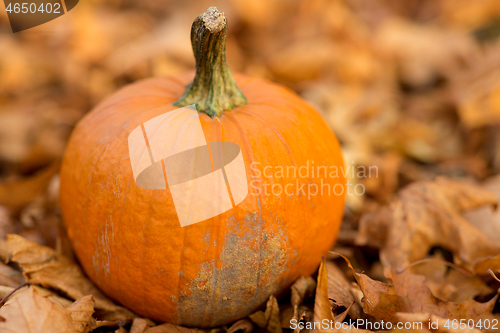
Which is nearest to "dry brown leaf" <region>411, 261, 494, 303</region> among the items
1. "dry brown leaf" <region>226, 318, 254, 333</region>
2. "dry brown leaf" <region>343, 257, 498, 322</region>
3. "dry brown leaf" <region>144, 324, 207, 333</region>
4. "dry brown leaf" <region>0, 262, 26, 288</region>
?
"dry brown leaf" <region>343, 257, 498, 322</region>

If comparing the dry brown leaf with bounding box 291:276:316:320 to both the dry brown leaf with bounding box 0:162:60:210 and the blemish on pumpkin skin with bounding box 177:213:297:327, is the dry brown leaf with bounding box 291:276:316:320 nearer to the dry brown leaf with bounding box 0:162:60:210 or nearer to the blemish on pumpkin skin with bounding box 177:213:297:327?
the blemish on pumpkin skin with bounding box 177:213:297:327

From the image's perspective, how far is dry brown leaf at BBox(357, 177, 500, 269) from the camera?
2096 millimetres

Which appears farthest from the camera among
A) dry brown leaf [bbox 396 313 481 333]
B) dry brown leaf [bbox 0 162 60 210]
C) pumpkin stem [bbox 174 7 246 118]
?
dry brown leaf [bbox 0 162 60 210]

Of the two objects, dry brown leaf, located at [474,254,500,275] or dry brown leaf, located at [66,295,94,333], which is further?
dry brown leaf, located at [474,254,500,275]

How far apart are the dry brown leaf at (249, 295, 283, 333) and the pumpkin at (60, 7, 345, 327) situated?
50 millimetres

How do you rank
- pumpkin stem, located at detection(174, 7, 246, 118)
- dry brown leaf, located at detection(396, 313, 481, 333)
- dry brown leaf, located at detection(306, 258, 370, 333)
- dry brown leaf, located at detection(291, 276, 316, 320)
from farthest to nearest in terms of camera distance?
dry brown leaf, located at detection(291, 276, 316, 320), pumpkin stem, located at detection(174, 7, 246, 118), dry brown leaf, located at detection(306, 258, 370, 333), dry brown leaf, located at detection(396, 313, 481, 333)

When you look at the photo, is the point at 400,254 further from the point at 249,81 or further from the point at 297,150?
the point at 249,81

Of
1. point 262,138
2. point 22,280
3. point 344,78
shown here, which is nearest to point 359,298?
point 262,138

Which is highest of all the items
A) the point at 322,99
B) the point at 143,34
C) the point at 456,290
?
the point at 143,34

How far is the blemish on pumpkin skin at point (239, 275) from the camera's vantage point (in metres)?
1.57

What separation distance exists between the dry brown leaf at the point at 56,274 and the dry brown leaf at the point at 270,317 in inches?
23.4

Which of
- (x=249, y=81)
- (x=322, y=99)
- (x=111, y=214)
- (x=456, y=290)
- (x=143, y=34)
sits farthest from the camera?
(x=143, y=34)

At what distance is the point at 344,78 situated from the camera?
4059mm

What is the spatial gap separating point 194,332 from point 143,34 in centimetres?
372
